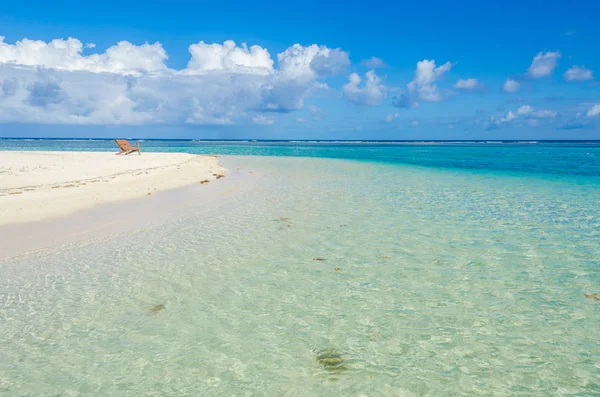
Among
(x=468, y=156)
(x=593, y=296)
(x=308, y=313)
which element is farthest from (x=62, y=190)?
(x=468, y=156)

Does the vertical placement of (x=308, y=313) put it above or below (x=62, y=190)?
below

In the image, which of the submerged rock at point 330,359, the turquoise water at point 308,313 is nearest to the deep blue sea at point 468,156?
the turquoise water at point 308,313

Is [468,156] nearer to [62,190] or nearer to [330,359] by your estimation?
[62,190]

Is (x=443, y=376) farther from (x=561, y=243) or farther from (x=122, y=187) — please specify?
(x=122, y=187)

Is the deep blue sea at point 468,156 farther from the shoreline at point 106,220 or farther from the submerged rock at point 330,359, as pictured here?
the submerged rock at point 330,359

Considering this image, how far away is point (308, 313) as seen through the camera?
21.4 ft

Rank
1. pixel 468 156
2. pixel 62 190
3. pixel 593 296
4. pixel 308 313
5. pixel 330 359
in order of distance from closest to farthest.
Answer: pixel 330 359 < pixel 308 313 < pixel 593 296 < pixel 62 190 < pixel 468 156

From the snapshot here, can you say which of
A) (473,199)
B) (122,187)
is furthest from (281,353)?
(122,187)

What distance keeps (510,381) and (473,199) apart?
1470cm

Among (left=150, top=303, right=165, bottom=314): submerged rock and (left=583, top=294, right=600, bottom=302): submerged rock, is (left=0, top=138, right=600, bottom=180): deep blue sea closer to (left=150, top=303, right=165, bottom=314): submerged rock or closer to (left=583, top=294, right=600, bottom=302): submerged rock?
(left=583, top=294, right=600, bottom=302): submerged rock

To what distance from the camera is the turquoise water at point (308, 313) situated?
4824 millimetres

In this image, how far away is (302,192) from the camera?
2086 centimetres

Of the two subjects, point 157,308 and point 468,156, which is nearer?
point 157,308

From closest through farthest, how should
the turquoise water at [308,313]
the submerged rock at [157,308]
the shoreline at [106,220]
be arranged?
the turquoise water at [308,313]
the submerged rock at [157,308]
the shoreline at [106,220]
